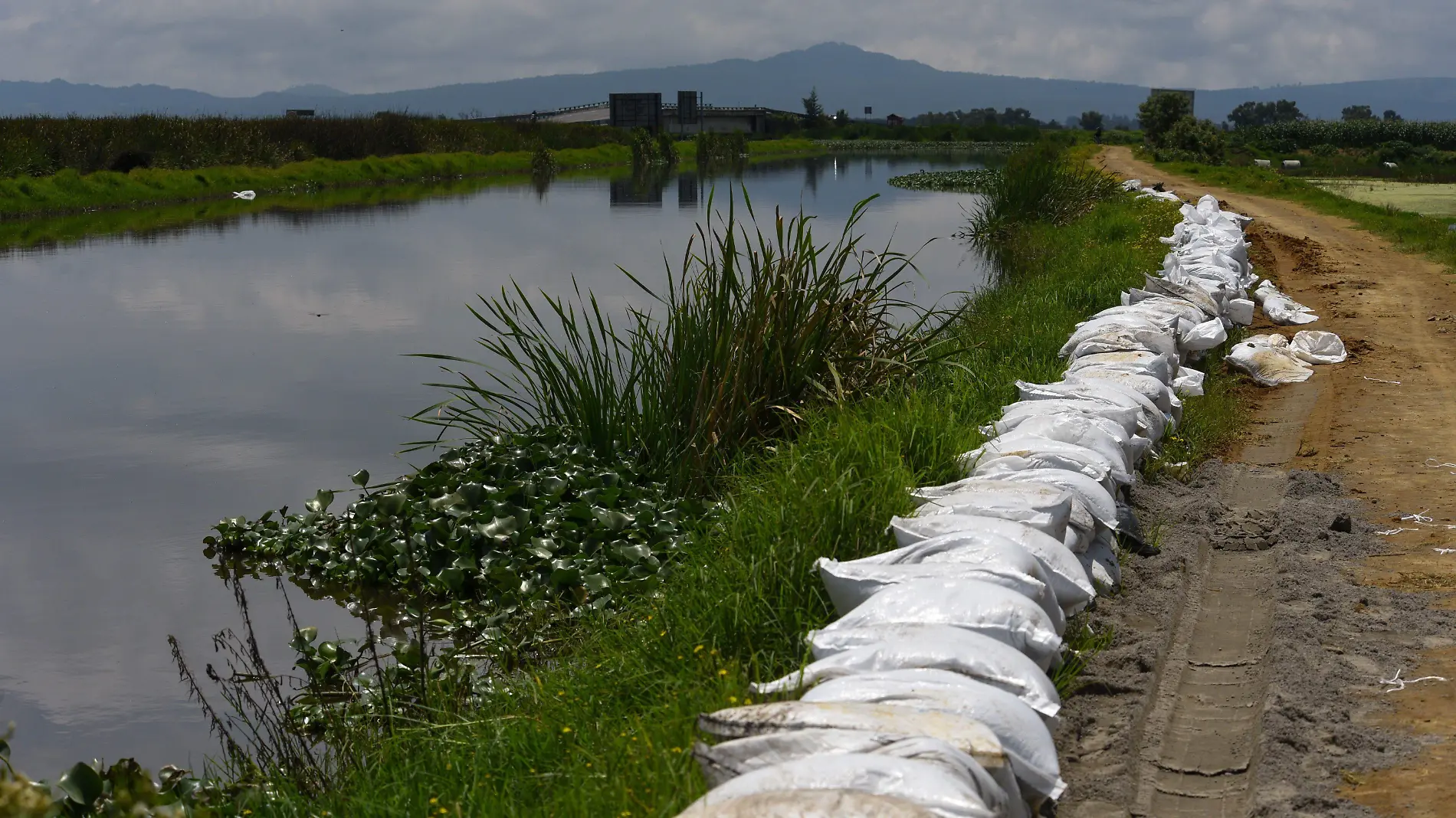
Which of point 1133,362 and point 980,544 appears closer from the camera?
point 980,544

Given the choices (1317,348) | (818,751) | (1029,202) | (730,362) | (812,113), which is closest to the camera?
(818,751)

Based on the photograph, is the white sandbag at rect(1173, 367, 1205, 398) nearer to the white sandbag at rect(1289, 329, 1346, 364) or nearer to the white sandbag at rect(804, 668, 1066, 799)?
the white sandbag at rect(1289, 329, 1346, 364)

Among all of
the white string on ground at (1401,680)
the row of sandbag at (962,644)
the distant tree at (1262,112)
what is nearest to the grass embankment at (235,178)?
the row of sandbag at (962,644)

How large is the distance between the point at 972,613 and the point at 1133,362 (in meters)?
2.60

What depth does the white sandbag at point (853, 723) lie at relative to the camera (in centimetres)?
199

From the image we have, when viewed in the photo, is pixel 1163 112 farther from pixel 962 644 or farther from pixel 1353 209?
pixel 962 644

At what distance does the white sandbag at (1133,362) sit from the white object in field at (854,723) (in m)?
2.95

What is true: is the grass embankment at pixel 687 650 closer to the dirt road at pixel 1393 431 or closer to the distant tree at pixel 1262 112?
the dirt road at pixel 1393 431

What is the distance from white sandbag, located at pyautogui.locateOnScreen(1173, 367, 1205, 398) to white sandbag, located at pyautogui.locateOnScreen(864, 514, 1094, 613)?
8.85 feet

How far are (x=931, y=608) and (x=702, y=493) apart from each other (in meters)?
2.33

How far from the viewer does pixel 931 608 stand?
2.51m

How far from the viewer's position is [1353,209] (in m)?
13.6

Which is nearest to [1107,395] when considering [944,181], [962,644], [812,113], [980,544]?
[980,544]

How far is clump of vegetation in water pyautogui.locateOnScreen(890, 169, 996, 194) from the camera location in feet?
81.5
